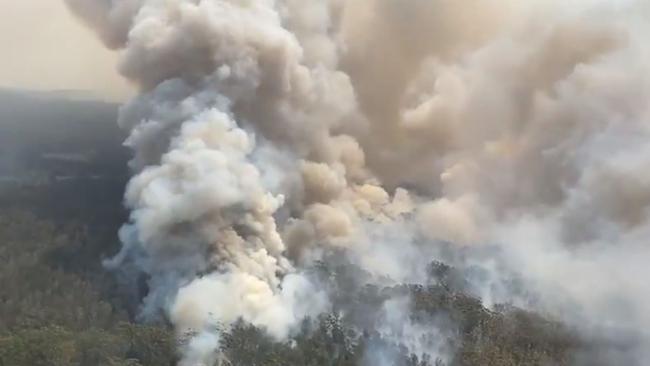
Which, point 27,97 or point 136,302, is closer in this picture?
point 136,302

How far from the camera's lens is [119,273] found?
54.9 metres

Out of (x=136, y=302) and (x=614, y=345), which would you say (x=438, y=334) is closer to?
(x=614, y=345)

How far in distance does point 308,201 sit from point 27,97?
119m

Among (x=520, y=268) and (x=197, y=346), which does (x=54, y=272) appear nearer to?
(x=197, y=346)

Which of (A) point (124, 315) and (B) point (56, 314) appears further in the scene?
(B) point (56, 314)

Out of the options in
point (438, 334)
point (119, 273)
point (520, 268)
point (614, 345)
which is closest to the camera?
point (614, 345)

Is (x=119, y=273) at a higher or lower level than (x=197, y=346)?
higher

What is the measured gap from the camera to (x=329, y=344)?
44781 millimetres

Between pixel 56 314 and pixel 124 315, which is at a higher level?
pixel 124 315

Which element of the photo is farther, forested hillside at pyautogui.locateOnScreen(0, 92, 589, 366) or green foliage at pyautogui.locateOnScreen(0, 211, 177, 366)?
forested hillside at pyautogui.locateOnScreen(0, 92, 589, 366)

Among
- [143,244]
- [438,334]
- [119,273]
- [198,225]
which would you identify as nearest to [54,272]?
[119,273]

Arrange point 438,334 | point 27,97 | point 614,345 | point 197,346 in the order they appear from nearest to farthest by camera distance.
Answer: point 197,346 → point 614,345 → point 438,334 → point 27,97

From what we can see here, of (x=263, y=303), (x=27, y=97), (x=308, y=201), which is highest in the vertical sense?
(x=27, y=97)

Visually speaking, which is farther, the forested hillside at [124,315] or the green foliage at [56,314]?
the forested hillside at [124,315]
